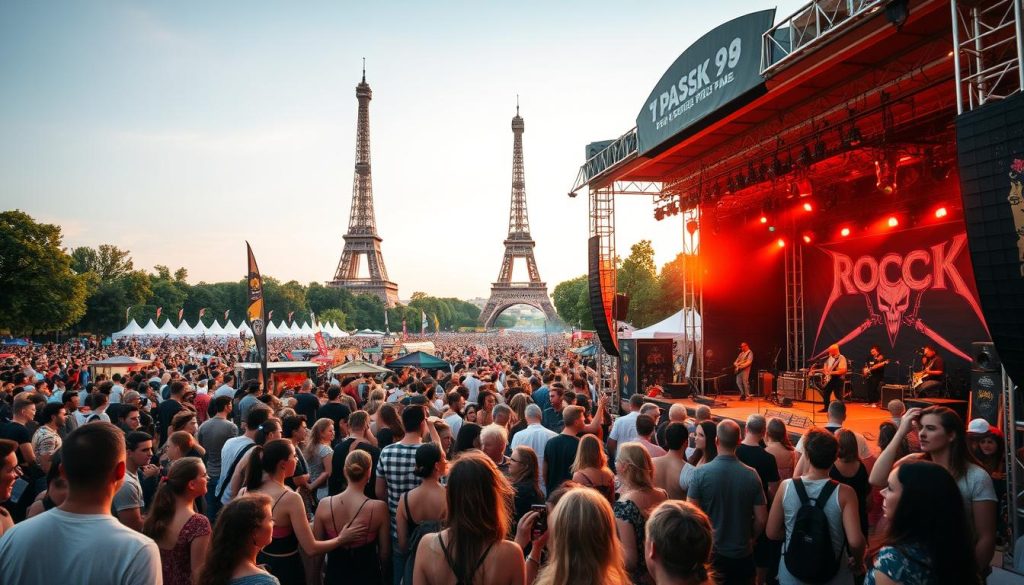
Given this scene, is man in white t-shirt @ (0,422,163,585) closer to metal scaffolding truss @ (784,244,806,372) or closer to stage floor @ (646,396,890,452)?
stage floor @ (646,396,890,452)

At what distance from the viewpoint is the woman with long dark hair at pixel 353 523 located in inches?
154

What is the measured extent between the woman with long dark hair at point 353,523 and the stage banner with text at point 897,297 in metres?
14.5

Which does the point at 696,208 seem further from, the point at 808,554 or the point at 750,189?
the point at 808,554

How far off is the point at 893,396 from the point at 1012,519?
9.07 meters

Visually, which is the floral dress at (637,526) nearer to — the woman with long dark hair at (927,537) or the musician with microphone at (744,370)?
the woman with long dark hair at (927,537)

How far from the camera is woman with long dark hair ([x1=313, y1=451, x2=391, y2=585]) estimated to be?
12.9ft

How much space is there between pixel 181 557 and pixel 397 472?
1.47 metres

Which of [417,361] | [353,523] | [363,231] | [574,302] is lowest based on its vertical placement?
[353,523]

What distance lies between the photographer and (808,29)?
8.58m

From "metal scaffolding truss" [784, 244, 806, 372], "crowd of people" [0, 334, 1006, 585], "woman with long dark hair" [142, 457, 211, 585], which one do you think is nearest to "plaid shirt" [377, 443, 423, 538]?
"crowd of people" [0, 334, 1006, 585]

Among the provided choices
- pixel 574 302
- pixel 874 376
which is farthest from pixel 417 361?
pixel 574 302

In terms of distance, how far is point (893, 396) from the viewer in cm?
1402

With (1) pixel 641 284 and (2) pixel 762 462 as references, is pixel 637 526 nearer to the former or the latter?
(2) pixel 762 462

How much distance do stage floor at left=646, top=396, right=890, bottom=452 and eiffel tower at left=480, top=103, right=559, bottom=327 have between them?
238ft
